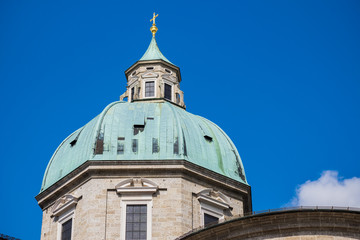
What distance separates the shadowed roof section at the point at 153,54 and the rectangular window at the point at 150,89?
7.68ft

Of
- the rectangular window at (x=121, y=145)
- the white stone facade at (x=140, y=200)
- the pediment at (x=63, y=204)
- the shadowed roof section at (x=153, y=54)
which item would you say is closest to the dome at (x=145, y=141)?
the rectangular window at (x=121, y=145)

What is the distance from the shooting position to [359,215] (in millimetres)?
42094

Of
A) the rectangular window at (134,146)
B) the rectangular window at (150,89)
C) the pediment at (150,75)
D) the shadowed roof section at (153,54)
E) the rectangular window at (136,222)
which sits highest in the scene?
the shadowed roof section at (153,54)

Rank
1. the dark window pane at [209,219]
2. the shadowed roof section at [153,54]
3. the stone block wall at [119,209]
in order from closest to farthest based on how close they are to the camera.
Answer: the stone block wall at [119,209] → the dark window pane at [209,219] → the shadowed roof section at [153,54]

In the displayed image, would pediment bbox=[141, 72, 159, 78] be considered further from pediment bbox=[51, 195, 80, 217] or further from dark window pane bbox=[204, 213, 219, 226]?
dark window pane bbox=[204, 213, 219, 226]

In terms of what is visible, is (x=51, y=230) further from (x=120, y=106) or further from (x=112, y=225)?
(x=120, y=106)

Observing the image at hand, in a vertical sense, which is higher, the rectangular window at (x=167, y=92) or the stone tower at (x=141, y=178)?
the rectangular window at (x=167, y=92)

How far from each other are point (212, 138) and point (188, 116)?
6.80 feet

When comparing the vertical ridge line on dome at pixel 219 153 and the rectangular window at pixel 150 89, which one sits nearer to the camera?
the vertical ridge line on dome at pixel 219 153

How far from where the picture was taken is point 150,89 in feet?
195

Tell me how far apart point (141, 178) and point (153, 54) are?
13734 millimetres

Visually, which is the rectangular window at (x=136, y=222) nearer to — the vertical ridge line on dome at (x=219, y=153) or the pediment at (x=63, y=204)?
the pediment at (x=63, y=204)

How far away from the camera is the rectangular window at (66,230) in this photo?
50.6 metres

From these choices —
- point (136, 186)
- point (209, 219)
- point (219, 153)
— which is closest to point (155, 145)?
point (136, 186)
